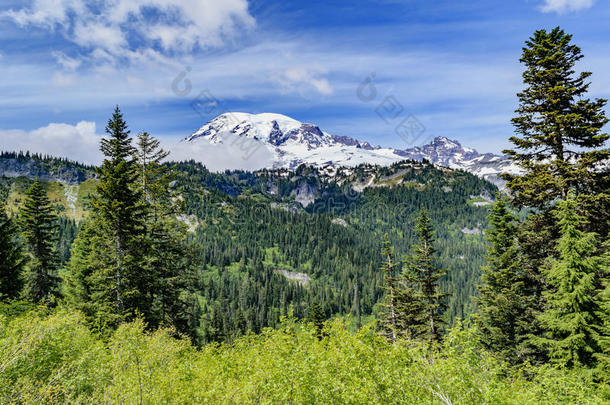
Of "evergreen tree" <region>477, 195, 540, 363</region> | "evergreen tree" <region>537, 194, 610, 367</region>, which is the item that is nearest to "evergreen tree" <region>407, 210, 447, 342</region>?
"evergreen tree" <region>477, 195, 540, 363</region>

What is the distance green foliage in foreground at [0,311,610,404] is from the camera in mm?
10547

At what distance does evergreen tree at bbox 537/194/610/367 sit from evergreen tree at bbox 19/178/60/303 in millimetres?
43800

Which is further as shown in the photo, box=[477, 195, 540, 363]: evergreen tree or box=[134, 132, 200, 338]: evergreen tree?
box=[134, 132, 200, 338]: evergreen tree

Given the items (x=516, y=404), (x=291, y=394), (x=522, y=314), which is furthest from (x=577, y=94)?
(x=291, y=394)

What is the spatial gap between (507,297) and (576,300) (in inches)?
296

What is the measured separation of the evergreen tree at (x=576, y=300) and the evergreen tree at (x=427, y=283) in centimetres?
1140

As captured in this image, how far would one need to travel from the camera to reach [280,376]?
11.2 m

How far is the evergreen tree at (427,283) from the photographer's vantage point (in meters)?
29.2

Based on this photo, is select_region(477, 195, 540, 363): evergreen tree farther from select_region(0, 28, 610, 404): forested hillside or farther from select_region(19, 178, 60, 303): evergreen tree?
select_region(19, 178, 60, 303): evergreen tree

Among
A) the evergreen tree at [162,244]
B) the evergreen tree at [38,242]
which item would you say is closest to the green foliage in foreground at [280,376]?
the evergreen tree at [162,244]

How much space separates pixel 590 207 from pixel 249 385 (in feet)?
73.7

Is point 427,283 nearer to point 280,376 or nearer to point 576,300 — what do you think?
point 576,300

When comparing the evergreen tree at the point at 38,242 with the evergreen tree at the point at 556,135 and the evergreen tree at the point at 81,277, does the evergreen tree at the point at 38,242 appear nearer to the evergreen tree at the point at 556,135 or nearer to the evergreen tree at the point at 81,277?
the evergreen tree at the point at 81,277

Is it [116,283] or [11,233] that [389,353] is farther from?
[11,233]
